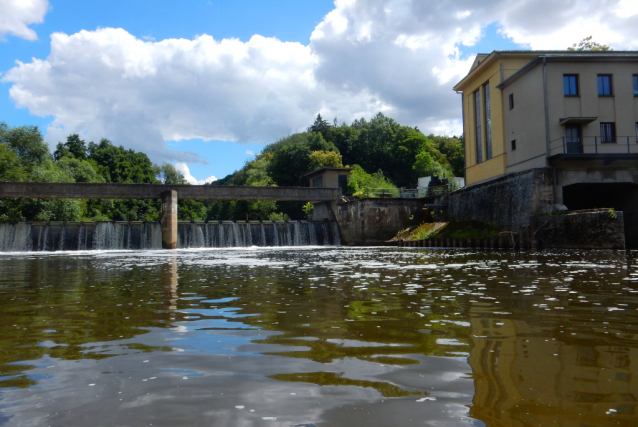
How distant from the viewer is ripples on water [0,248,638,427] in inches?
98.4

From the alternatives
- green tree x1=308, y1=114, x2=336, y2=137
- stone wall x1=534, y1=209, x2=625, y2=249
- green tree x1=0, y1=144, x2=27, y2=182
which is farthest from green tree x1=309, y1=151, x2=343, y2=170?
stone wall x1=534, y1=209, x2=625, y2=249

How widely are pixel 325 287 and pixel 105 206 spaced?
218 ft

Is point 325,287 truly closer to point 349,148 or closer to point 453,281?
point 453,281

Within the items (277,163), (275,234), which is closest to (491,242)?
(275,234)

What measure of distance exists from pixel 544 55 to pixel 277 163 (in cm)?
5083

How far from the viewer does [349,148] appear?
81.6m

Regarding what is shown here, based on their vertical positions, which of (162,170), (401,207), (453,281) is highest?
(162,170)

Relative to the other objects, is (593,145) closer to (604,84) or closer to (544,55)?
(604,84)

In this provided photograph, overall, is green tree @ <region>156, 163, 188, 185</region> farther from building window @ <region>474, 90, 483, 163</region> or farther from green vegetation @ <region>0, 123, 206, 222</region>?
building window @ <region>474, 90, 483, 163</region>

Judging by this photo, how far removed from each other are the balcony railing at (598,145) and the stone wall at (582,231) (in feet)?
18.7

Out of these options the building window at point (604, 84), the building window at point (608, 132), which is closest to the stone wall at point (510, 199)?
the building window at point (608, 132)

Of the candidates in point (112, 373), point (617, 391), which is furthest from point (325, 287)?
point (617, 391)

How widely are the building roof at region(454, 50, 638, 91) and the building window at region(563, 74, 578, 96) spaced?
1042mm

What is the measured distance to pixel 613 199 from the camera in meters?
29.6
